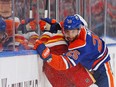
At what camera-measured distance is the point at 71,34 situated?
2619 mm

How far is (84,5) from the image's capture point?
3404 millimetres

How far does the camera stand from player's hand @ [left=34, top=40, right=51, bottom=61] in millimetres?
2500

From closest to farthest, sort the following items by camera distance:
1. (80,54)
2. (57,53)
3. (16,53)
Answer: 1. (16,53)
2. (80,54)
3. (57,53)

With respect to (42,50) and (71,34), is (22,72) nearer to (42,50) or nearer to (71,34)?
(42,50)

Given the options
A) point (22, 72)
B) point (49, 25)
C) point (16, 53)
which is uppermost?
point (49, 25)

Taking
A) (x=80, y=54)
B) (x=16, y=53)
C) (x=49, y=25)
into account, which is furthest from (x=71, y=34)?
(x=16, y=53)

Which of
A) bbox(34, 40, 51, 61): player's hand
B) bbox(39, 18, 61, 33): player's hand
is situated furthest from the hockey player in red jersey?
bbox(39, 18, 61, 33): player's hand

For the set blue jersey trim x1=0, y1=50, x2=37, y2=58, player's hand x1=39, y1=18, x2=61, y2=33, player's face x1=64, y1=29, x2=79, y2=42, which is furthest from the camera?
player's hand x1=39, y1=18, x2=61, y2=33

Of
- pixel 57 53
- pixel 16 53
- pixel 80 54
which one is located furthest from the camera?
pixel 57 53

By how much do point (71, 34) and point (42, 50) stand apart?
229 mm

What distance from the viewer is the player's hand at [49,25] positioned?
9.12 ft

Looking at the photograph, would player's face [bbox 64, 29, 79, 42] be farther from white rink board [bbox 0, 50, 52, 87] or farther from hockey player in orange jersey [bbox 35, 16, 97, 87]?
white rink board [bbox 0, 50, 52, 87]

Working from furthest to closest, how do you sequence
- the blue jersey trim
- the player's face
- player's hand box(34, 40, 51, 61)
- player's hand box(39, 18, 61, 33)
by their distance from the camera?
1. player's hand box(39, 18, 61, 33)
2. the player's face
3. player's hand box(34, 40, 51, 61)
4. the blue jersey trim

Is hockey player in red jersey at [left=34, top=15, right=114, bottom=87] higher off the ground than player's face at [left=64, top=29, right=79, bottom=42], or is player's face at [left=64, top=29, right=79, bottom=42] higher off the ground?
player's face at [left=64, top=29, right=79, bottom=42]
